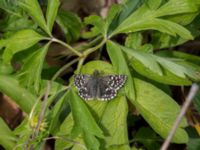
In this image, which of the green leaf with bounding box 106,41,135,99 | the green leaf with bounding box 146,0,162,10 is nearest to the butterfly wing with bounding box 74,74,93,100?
the green leaf with bounding box 106,41,135,99

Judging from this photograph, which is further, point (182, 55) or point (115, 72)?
point (182, 55)

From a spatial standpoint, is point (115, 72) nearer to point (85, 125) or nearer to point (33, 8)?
point (85, 125)

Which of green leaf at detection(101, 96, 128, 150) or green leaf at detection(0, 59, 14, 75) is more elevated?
green leaf at detection(0, 59, 14, 75)

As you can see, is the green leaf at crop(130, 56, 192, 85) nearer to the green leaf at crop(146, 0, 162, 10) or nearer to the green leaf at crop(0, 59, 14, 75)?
the green leaf at crop(146, 0, 162, 10)

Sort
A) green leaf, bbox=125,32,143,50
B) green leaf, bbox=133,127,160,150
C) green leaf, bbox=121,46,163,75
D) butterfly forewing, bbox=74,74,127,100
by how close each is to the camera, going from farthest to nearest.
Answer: green leaf, bbox=133,127,160,150, green leaf, bbox=125,32,143,50, butterfly forewing, bbox=74,74,127,100, green leaf, bbox=121,46,163,75

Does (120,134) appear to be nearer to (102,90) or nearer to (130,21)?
(102,90)

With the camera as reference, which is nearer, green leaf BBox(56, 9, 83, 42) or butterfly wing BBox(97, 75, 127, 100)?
butterfly wing BBox(97, 75, 127, 100)

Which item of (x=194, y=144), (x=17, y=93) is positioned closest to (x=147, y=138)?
(x=194, y=144)
